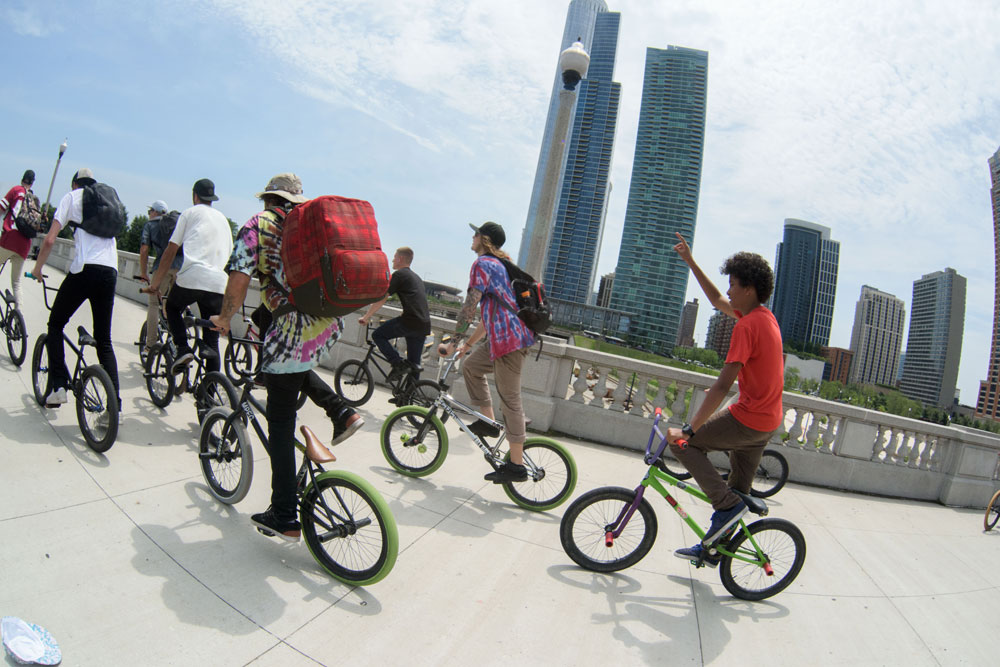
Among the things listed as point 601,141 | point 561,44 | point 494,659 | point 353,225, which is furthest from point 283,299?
point 561,44

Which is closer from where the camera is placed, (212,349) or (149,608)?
(149,608)

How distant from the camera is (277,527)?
275 centimetres

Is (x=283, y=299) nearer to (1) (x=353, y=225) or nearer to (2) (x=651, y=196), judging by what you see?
(1) (x=353, y=225)

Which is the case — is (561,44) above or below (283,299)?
above

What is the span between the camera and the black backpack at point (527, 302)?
4.17m

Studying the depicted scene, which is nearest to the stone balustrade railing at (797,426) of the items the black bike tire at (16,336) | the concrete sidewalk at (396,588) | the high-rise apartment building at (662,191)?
the concrete sidewalk at (396,588)

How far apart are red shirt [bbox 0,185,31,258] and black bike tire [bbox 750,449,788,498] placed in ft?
27.5

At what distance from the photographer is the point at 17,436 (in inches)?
142

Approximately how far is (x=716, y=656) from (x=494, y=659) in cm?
120

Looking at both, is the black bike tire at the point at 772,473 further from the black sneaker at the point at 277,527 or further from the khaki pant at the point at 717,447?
the black sneaker at the point at 277,527

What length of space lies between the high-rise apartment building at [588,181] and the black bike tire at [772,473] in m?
142

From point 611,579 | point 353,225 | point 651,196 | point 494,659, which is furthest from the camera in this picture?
point 651,196

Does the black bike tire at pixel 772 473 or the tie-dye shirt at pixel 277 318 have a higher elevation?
the tie-dye shirt at pixel 277 318

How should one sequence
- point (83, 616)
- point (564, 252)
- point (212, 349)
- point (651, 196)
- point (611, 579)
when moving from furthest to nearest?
point (564, 252)
point (651, 196)
point (212, 349)
point (611, 579)
point (83, 616)
